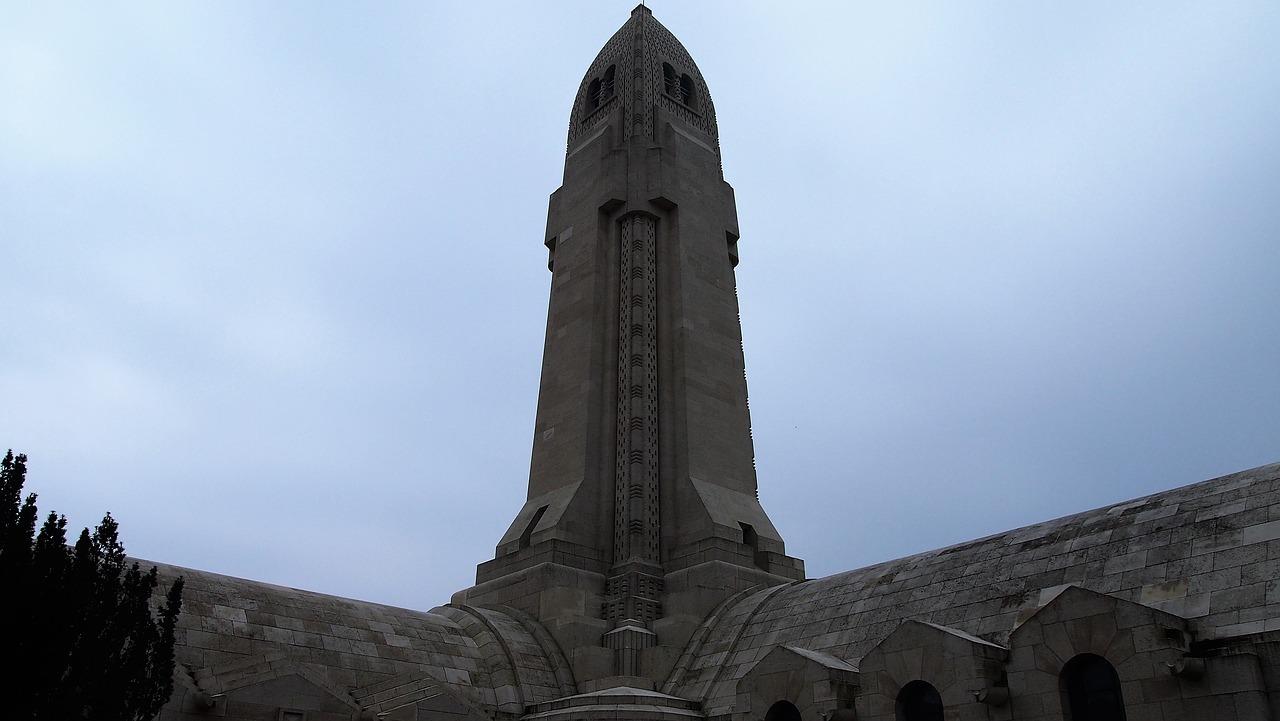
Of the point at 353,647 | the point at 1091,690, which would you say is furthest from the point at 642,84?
the point at 1091,690

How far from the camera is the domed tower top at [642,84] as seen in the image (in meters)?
31.8

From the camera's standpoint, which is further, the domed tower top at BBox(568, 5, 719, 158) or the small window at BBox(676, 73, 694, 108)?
the small window at BBox(676, 73, 694, 108)

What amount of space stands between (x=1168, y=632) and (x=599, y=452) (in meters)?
15.5

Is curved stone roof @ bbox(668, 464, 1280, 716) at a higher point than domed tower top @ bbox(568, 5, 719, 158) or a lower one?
lower

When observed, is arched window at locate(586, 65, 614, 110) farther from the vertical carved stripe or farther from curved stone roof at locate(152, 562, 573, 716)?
curved stone roof at locate(152, 562, 573, 716)

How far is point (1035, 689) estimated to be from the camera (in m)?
14.4

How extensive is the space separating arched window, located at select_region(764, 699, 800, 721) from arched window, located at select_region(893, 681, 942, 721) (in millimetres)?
2178

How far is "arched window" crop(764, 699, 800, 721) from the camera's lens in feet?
57.6

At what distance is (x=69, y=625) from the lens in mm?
10688

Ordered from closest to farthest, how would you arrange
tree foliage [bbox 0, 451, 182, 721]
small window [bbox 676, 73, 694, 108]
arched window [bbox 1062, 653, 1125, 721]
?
tree foliage [bbox 0, 451, 182, 721]
arched window [bbox 1062, 653, 1125, 721]
small window [bbox 676, 73, 694, 108]

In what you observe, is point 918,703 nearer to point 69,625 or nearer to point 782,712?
point 782,712

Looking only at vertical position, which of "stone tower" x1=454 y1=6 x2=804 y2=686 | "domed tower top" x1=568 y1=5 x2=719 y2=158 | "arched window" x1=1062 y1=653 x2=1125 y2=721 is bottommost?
"arched window" x1=1062 y1=653 x2=1125 y2=721

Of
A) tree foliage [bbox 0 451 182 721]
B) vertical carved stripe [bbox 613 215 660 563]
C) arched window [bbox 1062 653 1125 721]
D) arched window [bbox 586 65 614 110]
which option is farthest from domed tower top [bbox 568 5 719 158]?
tree foliage [bbox 0 451 182 721]

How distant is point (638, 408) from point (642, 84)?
11814 mm
